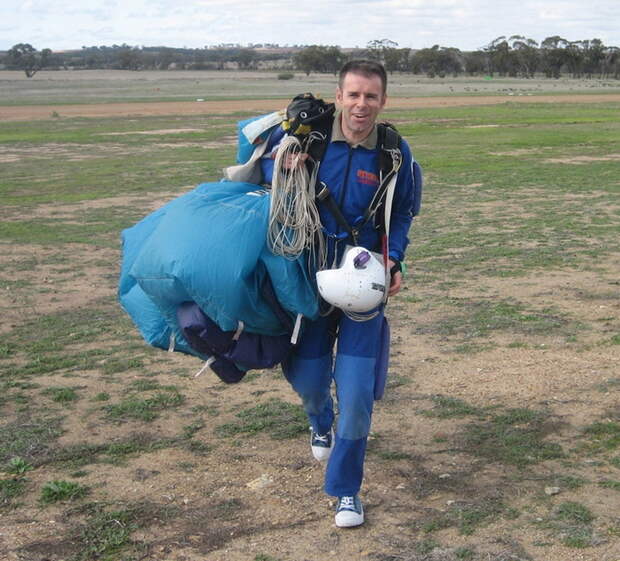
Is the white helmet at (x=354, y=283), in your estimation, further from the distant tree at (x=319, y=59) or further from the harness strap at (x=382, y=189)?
the distant tree at (x=319, y=59)

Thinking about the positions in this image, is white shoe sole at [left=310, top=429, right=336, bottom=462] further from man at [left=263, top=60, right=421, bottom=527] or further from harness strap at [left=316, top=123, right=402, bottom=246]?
harness strap at [left=316, top=123, right=402, bottom=246]

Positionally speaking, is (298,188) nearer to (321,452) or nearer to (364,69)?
(364,69)

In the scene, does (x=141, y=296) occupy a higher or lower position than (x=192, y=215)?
lower

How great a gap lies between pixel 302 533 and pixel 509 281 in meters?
5.38

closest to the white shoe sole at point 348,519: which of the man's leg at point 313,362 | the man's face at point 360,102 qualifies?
the man's leg at point 313,362

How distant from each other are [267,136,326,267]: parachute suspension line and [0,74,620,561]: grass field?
4.21 feet

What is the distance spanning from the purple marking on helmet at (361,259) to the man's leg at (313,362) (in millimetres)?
398

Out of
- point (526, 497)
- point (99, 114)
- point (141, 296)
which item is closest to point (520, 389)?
point (526, 497)

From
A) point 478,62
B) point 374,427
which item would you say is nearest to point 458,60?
point 478,62

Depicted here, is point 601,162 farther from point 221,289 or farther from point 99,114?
point 99,114

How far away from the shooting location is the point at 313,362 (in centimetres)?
417

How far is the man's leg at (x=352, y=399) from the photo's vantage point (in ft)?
13.0

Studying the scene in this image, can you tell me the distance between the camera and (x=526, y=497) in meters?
4.22

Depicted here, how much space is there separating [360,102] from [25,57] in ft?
528
